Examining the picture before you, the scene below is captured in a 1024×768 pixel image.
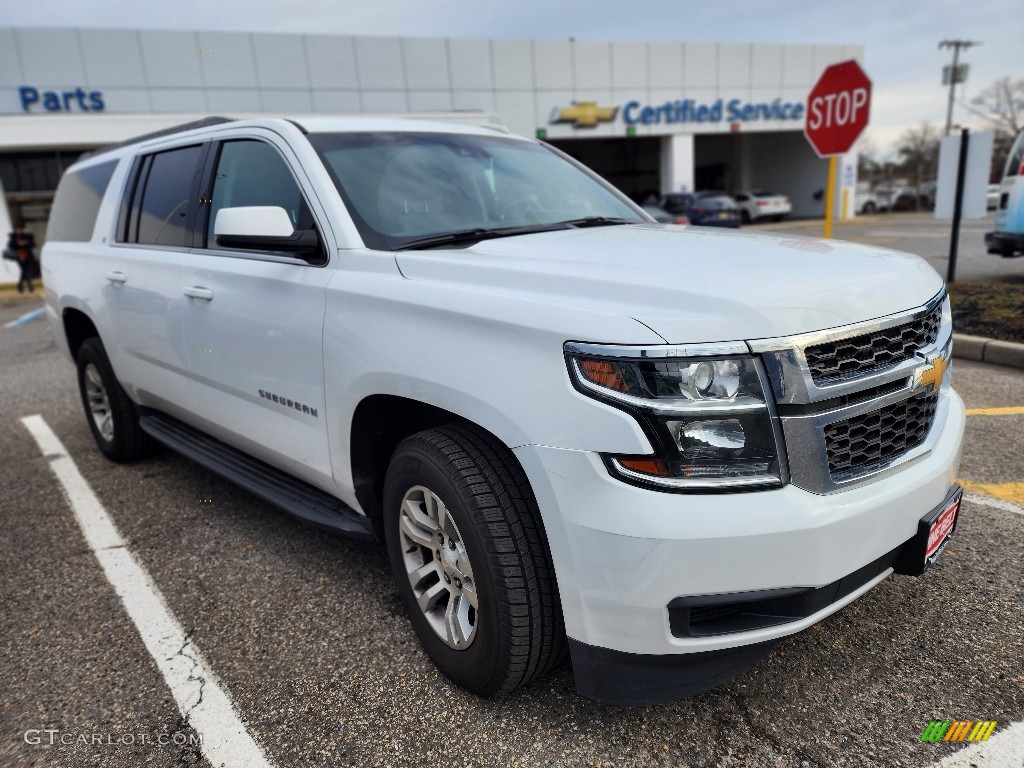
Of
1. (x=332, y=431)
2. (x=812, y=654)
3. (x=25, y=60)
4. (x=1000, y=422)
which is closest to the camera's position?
(x=812, y=654)

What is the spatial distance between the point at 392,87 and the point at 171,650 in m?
26.9

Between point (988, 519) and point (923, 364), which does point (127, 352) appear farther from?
point (988, 519)

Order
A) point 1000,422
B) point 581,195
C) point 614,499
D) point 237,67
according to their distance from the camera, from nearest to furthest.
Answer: point 614,499
point 581,195
point 1000,422
point 237,67

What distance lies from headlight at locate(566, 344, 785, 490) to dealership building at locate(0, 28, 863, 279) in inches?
670

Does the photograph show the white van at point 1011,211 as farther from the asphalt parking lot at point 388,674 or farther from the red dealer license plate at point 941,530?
the red dealer license plate at point 941,530

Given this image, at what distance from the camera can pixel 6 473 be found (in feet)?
16.1

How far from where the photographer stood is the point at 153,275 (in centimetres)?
374

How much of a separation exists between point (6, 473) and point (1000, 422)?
6449mm

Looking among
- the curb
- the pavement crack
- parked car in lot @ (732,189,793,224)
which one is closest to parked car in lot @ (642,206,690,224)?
the curb

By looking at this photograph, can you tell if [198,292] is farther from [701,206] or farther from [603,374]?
[701,206]

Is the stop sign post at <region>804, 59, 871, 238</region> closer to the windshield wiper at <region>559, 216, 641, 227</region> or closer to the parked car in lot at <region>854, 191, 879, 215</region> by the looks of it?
the windshield wiper at <region>559, 216, 641, 227</region>

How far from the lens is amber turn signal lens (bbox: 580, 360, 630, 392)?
179 centimetres

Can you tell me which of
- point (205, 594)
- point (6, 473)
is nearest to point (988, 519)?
point (205, 594)

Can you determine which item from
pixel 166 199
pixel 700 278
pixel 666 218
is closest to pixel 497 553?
pixel 700 278
